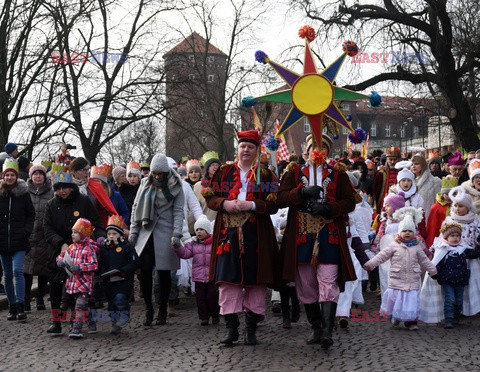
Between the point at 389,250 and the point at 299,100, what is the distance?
234 centimetres

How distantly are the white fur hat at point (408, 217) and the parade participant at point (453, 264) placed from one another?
0.32 metres

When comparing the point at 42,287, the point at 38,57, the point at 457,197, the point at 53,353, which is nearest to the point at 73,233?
the point at 53,353

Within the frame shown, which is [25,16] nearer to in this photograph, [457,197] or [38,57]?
[38,57]

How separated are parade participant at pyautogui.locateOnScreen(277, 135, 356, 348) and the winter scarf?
82.2 inches

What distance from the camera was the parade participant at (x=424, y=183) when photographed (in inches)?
497

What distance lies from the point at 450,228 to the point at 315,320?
2.64 m

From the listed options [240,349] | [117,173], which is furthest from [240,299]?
[117,173]

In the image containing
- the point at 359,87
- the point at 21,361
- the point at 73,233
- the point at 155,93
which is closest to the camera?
the point at 21,361

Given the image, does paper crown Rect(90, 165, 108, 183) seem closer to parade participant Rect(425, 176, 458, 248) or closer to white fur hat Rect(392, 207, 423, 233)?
white fur hat Rect(392, 207, 423, 233)

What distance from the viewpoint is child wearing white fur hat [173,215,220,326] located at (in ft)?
33.2

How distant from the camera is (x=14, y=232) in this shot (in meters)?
10.7

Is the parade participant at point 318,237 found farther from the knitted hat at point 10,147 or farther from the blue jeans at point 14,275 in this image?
the knitted hat at point 10,147

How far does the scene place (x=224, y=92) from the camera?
3650cm

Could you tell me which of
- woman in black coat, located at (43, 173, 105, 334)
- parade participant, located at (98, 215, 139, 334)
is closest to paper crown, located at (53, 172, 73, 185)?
woman in black coat, located at (43, 173, 105, 334)
